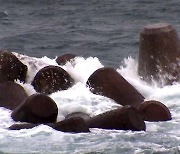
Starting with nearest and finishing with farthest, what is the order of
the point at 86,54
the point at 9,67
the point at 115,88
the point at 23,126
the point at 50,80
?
1. the point at 23,126
2. the point at 115,88
3. the point at 50,80
4. the point at 9,67
5. the point at 86,54

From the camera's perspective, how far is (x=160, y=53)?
12.7 m

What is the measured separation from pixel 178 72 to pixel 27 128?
3.37 m

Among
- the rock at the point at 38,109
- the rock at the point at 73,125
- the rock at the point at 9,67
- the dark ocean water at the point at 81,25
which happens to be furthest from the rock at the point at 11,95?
the dark ocean water at the point at 81,25

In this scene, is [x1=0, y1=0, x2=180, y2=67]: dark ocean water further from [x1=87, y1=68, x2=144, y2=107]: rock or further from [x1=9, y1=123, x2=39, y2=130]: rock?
[x1=9, y1=123, x2=39, y2=130]: rock

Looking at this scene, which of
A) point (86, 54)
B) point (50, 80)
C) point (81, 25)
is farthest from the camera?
point (81, 25)

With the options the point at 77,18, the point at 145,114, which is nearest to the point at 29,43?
the point at 77,18

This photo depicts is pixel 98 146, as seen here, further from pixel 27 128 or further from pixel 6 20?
pixel 6 20

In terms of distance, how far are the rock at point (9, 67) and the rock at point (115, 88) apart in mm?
1421

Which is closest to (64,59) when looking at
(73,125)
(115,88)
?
(115,88)

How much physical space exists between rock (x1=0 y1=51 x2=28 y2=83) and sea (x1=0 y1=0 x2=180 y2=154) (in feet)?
0.85

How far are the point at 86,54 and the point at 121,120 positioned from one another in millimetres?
6710

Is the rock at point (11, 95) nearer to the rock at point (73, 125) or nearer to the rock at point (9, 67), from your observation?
the rock at point (9, 67)

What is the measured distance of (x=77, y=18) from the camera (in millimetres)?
22109

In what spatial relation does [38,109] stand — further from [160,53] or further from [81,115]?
[160,53]
